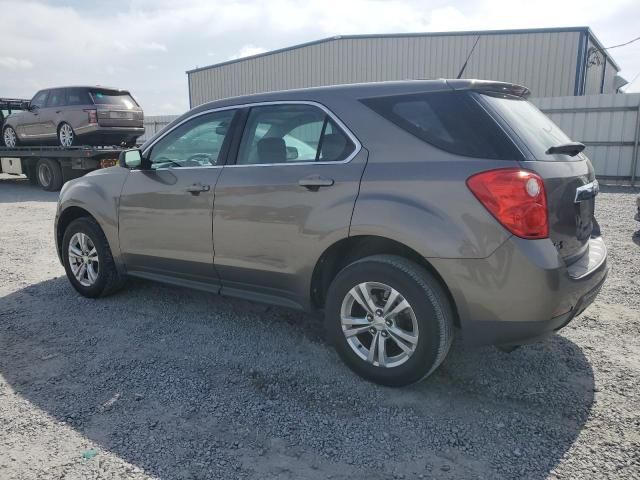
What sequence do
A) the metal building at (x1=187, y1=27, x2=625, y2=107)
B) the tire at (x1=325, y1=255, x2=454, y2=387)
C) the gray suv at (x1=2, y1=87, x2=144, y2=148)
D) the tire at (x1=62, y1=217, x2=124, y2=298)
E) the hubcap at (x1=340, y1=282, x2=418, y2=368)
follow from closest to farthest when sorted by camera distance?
the tire at (x1=325, y1=255, x2=454, y2=387) < the hubcap at (x1=340, y1=282, x2=418, y2=368) < the tire at (x1=62, y1=217, x2=124, y2=298) < the gray suv at (x1=2, y1=87, x2=144, y2=148) < the metal building at (x1=187, y1=27, x2=625, y2=107)

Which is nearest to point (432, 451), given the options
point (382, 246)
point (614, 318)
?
point (382, 246)

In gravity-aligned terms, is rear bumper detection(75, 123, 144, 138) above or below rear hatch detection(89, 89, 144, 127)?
below

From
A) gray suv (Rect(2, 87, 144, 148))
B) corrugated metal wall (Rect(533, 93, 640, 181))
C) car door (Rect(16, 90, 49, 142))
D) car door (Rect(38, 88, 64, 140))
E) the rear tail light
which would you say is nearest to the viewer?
corrugated metal wall (Rect(533, 93, 640, 181))

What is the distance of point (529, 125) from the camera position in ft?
9.44

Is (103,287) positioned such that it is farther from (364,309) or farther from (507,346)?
(507,346)

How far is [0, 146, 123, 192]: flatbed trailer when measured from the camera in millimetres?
12625

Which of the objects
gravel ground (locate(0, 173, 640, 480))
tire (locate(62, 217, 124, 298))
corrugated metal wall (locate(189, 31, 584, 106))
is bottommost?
gravel ground (locate(0, 173, 640, 480))

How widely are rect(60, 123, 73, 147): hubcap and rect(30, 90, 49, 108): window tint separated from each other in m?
1.13

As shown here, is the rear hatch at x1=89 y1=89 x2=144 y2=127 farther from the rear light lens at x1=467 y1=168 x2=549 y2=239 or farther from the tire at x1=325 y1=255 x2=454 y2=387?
the rear light lens at x1=467 y1=168 x2=549 y2=239

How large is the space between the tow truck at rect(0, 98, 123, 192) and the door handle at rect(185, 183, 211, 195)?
9.94 meters

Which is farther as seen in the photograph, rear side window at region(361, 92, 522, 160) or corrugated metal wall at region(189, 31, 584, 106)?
corrugated metal wall at region(189, 31, 584, 106)

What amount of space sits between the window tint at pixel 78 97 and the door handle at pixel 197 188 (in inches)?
427

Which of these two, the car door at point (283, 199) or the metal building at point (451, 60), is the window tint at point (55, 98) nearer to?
the metal building at point (451, 60)

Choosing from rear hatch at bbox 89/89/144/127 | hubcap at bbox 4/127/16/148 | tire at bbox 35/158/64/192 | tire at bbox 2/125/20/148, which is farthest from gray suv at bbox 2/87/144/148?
hubcap at bbox 4/127/16/148
